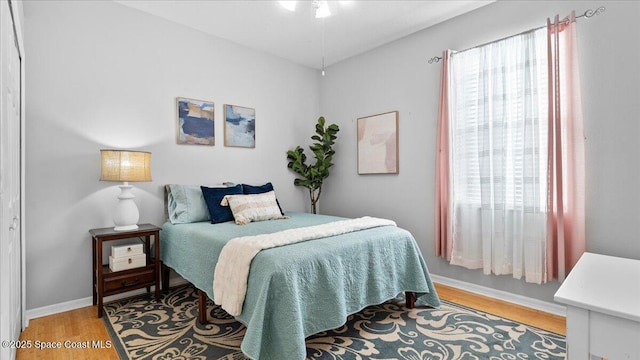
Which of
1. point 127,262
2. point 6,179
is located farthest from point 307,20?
point 127,262

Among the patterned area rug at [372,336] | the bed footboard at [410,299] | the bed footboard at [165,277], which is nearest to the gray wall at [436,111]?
the patterned area rug at [372,336]

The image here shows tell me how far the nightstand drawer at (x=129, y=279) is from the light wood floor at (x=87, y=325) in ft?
0.86

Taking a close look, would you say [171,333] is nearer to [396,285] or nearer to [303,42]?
[396,285]

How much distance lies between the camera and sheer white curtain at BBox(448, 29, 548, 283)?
2.59 meters

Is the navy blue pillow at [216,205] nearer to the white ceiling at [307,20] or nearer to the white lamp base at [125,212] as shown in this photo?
the white lamp base at [125,212]

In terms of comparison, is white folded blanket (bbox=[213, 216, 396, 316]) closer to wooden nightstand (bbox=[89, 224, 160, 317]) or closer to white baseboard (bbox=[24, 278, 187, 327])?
wooden nightstand (bbox=[89, 224, 160, 317])

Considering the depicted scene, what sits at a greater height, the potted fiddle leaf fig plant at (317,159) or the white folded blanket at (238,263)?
the potted fiddle leaf fig plant at (317,159)

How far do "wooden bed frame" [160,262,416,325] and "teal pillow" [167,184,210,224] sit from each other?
50 cm

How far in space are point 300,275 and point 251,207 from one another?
1418mm

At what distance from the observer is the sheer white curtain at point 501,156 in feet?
8.50

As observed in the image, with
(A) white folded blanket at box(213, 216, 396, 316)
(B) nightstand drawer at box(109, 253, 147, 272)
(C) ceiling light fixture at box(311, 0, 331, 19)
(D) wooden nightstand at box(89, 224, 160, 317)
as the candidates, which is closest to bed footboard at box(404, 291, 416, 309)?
(A) white folded blanket at box(213, 216, 396, 316)

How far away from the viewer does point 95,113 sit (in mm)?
Result: 2811

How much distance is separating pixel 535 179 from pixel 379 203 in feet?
5.56

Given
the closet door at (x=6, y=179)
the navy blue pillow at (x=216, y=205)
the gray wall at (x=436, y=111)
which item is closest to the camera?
the closet door at (x=6, y=179)
